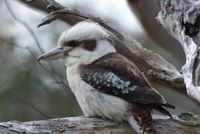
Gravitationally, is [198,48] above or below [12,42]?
above

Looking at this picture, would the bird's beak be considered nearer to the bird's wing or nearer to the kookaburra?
the kookaburra

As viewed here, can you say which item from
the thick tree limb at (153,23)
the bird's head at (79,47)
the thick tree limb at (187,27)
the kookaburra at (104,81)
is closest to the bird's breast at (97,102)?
the kookaburra at (104,81)

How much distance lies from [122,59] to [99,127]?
60 centimetres

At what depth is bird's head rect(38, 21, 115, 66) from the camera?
451 centimetres

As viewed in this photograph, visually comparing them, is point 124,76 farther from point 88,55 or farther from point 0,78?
point 0,78

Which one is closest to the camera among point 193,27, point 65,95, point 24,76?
point 193,27

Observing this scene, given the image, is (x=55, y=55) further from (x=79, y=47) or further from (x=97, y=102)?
(x=97, y=102)

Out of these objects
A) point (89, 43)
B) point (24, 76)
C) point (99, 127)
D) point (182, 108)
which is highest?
point (89, 43)

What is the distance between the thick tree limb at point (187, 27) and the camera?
4344mm

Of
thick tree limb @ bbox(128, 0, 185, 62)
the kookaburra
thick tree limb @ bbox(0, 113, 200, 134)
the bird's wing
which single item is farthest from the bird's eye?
thick tree limb @ bbox(128, 0, 185, 62)

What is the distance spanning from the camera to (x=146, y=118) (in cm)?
414

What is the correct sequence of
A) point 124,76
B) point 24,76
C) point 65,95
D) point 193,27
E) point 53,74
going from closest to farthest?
point 124,76, point 193,27, point 53,74, point 24,76, point 65,95

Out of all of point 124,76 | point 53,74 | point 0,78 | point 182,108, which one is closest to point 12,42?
point 0,78

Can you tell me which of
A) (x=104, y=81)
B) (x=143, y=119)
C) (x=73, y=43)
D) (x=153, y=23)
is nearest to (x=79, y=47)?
(x=73, y=43)
